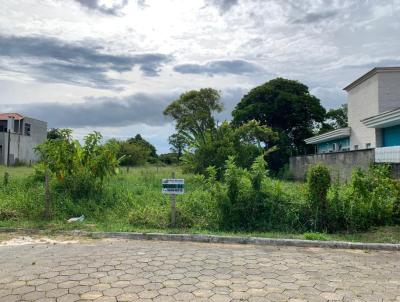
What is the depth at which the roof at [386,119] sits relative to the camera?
15810mm

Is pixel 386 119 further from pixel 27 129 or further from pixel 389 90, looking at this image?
pixel 27 129

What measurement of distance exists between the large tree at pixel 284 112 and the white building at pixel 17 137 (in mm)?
27770

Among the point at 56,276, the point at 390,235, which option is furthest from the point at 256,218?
the point at 56,276

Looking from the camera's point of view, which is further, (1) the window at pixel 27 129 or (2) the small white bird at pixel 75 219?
(1) the window at pixel 27 129

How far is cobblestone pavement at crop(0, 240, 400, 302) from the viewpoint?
438cm

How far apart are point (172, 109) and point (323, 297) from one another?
32457 millimetres

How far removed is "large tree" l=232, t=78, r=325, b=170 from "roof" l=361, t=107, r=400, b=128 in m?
13.6

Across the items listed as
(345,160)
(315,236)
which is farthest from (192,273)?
(345,160)

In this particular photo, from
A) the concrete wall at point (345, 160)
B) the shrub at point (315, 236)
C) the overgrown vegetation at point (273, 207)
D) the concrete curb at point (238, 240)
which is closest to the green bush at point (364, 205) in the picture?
the overgrown vegetation at point (273, 207)

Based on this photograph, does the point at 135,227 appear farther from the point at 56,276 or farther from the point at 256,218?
the point at 56,276

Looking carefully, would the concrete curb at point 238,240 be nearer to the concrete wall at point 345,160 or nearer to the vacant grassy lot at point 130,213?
the vacant grassy lot at point 130,213

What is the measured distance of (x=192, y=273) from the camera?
5191 mm

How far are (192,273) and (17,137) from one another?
4976 centimetres

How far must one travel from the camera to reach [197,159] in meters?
20.5
